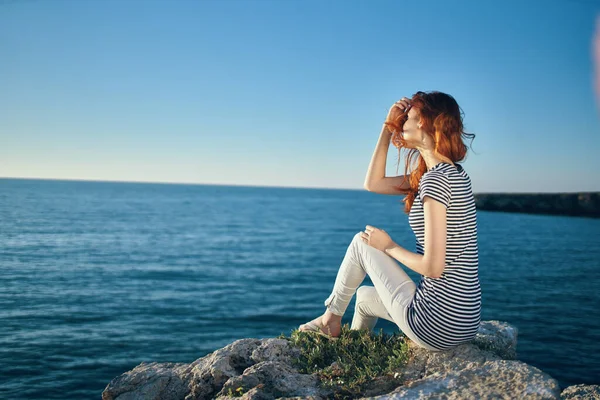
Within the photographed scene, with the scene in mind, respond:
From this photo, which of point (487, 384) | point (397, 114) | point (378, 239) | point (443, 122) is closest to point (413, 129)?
point (443, 122)

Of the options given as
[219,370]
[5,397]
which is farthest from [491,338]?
[5,397]

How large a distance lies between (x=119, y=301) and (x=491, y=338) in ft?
58.6

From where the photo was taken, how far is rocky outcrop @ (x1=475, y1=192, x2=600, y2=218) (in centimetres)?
6525

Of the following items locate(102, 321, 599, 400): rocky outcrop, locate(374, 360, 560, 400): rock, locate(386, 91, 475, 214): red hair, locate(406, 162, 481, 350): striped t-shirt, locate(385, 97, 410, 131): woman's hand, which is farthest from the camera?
locate(385, 97, 410, 131): woman's hand

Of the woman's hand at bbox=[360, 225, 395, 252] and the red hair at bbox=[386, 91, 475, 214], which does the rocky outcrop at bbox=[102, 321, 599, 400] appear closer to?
the woman's hand at bbox=[360, 225, 395, 252]

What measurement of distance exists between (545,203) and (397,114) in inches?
3297

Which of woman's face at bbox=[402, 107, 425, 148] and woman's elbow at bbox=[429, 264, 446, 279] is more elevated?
woman's face at bbox=[402, 107, 425, 148]

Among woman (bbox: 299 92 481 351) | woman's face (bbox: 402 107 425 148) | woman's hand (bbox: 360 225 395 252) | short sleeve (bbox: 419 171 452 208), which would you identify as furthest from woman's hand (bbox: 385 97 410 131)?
woman's hand (bbox: 360 225 395 252)

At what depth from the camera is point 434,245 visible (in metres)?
3.81

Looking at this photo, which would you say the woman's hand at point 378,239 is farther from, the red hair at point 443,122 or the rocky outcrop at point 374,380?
→ the rocky outcrop at point 374,380

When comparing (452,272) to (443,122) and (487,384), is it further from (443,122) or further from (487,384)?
(443,122)

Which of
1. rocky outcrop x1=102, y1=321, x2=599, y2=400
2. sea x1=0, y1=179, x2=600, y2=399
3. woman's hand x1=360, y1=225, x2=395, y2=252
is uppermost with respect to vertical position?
woman's hand x1=360, y1=225, x2=395, y2=252

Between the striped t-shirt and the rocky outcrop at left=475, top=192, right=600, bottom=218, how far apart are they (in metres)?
69.4

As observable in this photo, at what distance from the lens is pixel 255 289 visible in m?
23.0
